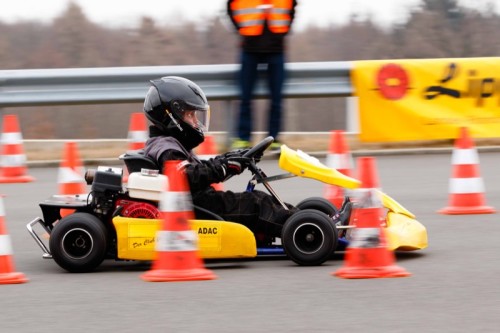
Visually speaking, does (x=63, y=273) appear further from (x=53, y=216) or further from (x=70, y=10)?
(x=70, y=10)

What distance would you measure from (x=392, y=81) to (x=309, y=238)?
265 inches

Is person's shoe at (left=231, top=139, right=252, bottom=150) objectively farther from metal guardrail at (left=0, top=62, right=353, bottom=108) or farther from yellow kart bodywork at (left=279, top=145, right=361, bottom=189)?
yellow kart bodywork at (left=279, top=145, right=361, bottom=189)

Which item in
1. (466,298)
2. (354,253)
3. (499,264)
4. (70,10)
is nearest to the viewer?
(466,298)

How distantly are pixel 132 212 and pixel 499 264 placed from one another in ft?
7.92

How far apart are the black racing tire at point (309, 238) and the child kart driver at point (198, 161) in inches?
7.0

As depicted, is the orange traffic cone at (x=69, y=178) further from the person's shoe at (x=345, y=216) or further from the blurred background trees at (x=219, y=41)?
the blurred background trees at (x=219, y=41)

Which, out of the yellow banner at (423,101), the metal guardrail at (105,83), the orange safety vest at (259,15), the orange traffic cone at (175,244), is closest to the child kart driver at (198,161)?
the orange traffic cone at (175,244)

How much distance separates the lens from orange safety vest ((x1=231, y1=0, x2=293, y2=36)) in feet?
42.9

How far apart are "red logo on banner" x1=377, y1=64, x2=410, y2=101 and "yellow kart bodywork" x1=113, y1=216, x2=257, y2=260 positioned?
674 centimetres

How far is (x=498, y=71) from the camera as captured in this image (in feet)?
45.8

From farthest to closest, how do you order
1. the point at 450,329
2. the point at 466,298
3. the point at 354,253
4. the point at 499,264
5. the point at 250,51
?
the point at 250,51 < the point at 499,264 < the point at 354,253 < the point at 466,298 < the point at 450,329

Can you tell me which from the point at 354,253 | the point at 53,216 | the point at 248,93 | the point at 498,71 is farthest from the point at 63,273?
the point at 498,71

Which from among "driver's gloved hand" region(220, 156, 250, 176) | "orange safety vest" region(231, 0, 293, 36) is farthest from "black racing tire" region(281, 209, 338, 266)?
"orange safety vest" region(231, 0, 293, 36)

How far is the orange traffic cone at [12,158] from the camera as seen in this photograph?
12.3 meters
